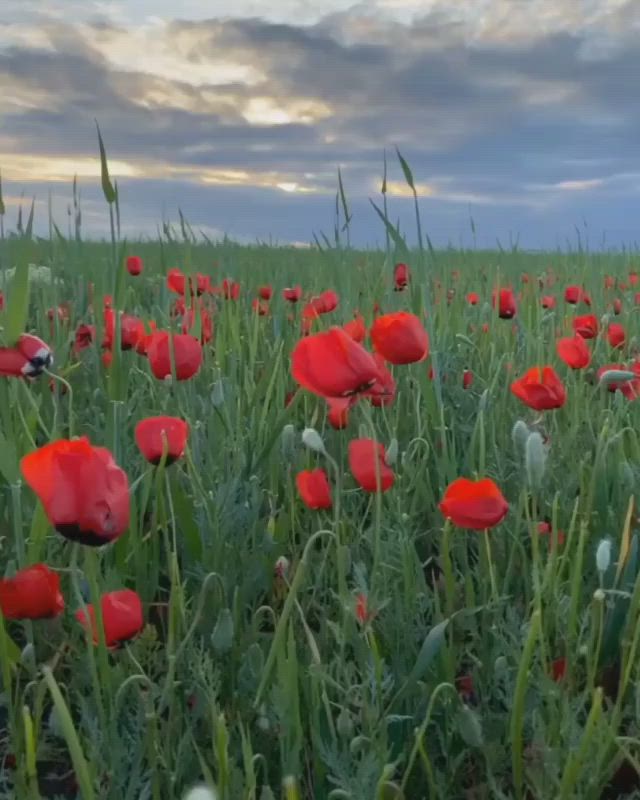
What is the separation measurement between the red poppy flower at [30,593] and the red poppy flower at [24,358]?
439 millimetres

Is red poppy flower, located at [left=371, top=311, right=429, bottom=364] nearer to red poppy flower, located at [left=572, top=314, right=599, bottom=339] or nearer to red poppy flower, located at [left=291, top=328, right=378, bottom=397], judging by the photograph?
red poppy flower, located at [left=291, top=328, right=378, bottom=397]

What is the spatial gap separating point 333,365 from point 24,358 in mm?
545

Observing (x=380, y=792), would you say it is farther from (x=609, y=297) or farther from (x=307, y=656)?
(x=609, y=297)

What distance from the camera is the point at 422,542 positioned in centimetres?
172

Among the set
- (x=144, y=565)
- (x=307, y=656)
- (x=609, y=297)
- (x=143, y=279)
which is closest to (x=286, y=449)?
(x=144, y=565)

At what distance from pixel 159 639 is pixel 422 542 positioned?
20.1 inches

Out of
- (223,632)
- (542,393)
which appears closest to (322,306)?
(542,393)

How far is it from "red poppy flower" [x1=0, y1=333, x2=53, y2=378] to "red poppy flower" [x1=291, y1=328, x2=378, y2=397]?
48 centimetres

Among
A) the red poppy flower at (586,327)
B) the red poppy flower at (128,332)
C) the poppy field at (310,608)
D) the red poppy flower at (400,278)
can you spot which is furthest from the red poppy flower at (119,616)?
the red poppy flower at (400,278)

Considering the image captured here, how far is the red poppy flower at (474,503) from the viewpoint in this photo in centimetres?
117

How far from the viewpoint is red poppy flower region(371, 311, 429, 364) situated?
140 centimetres

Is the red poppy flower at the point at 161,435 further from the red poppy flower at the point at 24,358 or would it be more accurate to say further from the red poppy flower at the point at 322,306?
the red poppy flower at the point at 322,306

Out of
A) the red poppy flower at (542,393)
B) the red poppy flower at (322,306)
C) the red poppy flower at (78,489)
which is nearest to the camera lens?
the red poppy flower at (78,489)

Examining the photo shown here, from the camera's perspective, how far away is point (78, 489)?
0.95 meters
